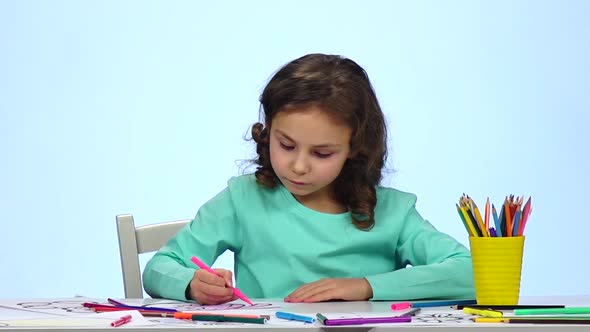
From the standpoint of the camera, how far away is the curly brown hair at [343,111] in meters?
1.54

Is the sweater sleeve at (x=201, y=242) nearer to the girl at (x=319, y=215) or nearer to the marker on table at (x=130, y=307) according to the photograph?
the girl at (x=319, y=215)

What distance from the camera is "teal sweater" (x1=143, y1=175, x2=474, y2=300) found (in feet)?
5.24

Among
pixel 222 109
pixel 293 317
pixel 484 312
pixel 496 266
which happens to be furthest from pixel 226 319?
pixel 222 109

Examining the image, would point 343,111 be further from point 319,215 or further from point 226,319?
point 226,319

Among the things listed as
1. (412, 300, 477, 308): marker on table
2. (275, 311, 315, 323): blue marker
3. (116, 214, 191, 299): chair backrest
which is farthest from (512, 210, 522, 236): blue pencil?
(116, 214, 191, 299): chair backrest

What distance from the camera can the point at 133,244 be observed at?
1.74 meters

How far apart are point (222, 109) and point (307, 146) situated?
4.23 ft

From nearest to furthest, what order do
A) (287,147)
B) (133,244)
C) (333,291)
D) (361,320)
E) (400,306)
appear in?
(361,320) → (400,306) → (333,291) → (287,147) → (133,244)

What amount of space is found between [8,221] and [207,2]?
0.76 metres

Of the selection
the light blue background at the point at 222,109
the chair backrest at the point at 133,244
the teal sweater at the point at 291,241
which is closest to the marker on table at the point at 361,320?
the teal sweater at the point at 291,241

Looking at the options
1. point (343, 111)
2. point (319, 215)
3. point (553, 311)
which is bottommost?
point (553, 311)

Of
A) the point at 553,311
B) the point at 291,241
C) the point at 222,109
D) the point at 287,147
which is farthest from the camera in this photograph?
the point at 222,109

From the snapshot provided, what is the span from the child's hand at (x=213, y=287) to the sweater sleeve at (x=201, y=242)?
0.38 ft

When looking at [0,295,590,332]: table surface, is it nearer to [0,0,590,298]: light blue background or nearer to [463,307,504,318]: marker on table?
[463,307,504,318]: marker on table
